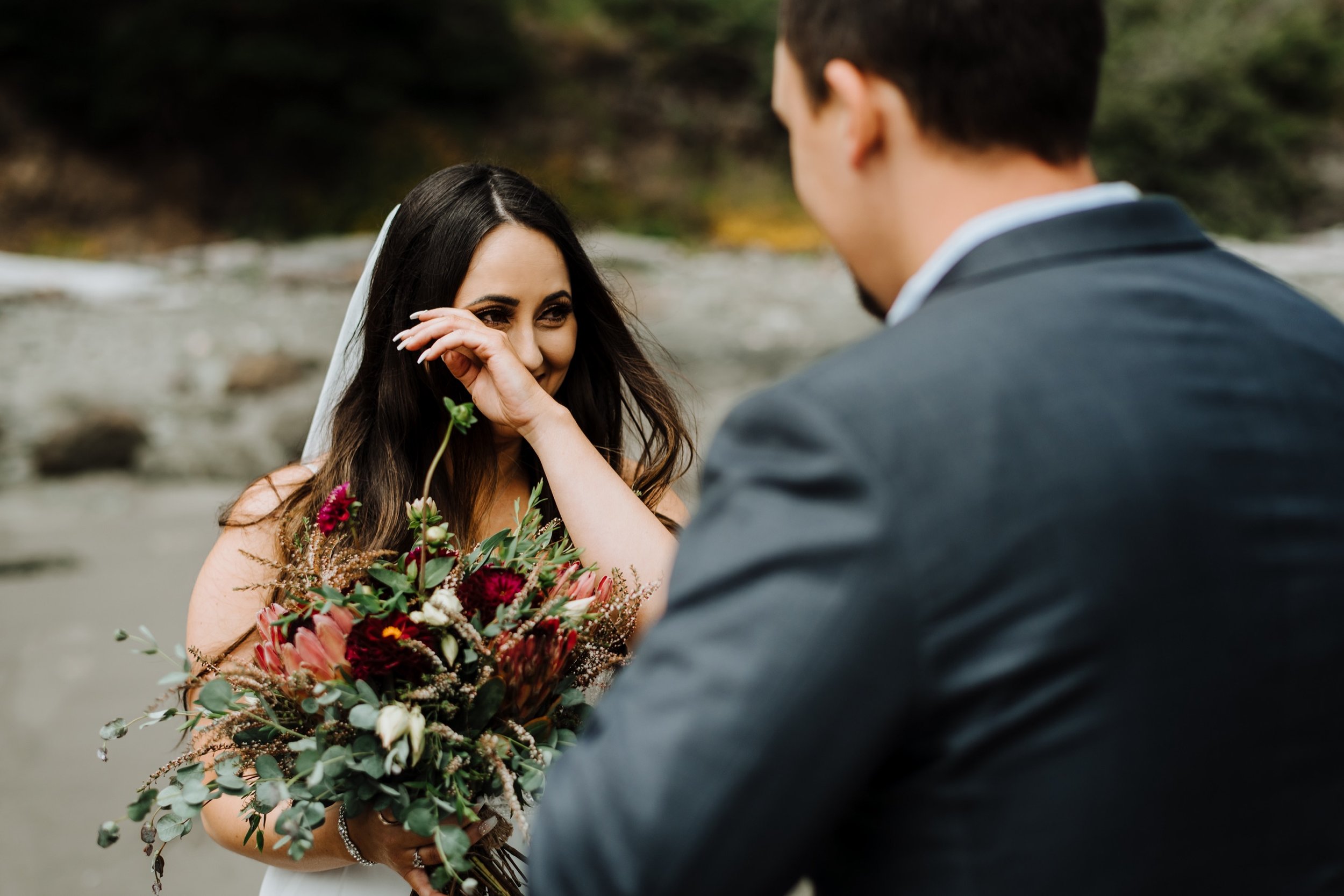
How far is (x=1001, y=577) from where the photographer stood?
0.80 meters

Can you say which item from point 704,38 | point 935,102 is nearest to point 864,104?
point 935,102

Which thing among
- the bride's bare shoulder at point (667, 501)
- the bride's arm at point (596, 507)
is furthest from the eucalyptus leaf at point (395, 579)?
the bride's bare shoulder at point (667, 501)

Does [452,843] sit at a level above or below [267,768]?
below

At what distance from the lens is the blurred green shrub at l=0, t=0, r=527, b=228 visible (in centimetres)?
1784

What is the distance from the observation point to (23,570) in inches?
297

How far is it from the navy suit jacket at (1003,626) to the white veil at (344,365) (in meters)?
1.73

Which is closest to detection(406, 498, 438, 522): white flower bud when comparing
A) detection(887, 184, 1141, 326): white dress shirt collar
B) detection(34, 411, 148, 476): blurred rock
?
detection(887, 184, 1141, 326): white dress shirt collar

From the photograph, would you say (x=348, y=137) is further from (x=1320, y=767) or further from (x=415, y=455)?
(x=1320, y=767)

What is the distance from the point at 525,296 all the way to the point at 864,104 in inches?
54.6

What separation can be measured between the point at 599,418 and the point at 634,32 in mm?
21200

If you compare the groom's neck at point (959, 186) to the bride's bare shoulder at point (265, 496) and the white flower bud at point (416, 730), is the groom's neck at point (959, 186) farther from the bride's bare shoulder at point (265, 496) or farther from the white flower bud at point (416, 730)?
the bride's bare shoulder at point (265, 496)

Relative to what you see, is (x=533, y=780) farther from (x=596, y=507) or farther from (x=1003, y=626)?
(x=1003, y=626)

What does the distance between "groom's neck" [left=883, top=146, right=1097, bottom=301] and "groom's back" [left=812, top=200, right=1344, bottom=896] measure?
41mm

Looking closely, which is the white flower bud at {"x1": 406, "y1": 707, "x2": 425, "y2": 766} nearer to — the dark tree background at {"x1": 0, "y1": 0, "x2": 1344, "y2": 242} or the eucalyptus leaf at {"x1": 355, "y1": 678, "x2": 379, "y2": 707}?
the eucalyptus leaf at {"x1": 355, "y1": 678, "x2": 379, "y2": 707}
